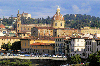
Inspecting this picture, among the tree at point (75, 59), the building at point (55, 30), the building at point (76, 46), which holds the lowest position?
the tree at point (75, 59)

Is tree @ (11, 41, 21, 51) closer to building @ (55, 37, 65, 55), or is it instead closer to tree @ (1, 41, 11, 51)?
tree @ (1, 41, 11, 51)

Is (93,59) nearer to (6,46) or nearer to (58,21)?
(6,46)

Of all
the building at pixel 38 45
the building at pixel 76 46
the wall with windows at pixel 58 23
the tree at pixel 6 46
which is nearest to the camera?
the building at pixel 76 46

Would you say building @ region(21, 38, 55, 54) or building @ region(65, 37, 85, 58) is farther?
building @ region(21, 38, 55, 54)

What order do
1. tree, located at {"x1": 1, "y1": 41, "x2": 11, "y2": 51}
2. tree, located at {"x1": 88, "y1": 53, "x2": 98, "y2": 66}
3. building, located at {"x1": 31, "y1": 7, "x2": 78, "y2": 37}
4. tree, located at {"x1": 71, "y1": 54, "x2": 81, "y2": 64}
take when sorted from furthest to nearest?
1. building, located at {"x1": 31, "y1": 7, "x2": 78, "y2": 37}
2. tree, located at {"x1": 1, "y1": 41, "x2": 11, "y2": 51}
3. tree, located at {"x1": 71, "y1": 54, "x2": 81, "y2": 64}
4. tree, located at {"x1": 88, "y1": 53, "x2": 98, "y2": 66}

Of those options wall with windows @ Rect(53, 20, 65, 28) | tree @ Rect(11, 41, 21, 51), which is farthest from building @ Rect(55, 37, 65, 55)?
wall with windows @ Rect(53, 20, 65, 28)

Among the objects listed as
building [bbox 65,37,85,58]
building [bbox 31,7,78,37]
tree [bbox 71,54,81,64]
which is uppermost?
building [bbox 31,7,78,37]

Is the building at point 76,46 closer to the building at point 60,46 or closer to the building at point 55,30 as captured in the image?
the building at point 60,46

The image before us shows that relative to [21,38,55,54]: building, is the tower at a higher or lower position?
higher

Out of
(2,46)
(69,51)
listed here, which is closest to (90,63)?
(69,51)

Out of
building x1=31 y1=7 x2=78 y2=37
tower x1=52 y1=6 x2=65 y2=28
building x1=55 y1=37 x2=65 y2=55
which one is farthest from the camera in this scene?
tower x1=52 y1=6 x2=65 y2=28

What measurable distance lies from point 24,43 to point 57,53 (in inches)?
531

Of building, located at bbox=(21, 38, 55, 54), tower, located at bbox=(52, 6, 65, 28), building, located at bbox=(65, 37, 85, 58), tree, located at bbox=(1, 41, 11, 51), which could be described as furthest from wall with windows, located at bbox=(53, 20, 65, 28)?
building, located at bbox=(65, 37, 85, 58)

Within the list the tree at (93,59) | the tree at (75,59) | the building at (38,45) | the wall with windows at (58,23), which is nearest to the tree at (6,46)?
the building at (38,45)
